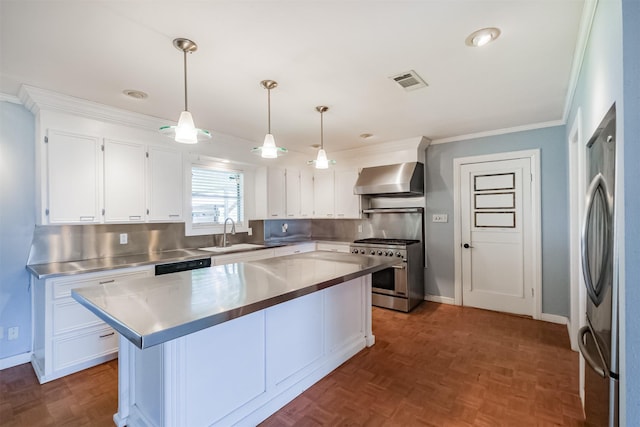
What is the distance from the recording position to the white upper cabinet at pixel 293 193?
4984mm

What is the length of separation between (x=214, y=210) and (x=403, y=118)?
277 cm

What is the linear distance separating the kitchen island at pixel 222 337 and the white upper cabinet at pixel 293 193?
2451mm

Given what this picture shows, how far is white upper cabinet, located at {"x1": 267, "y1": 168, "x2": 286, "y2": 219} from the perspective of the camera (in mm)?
4656

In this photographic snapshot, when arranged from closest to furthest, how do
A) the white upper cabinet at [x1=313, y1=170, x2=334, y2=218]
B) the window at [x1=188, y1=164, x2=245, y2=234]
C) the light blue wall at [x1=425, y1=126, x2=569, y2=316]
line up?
the light blue wall at [x1=425, y1=126, x2=569, y2=316], the window at [x1=188, y1=164, x2=245, y2=234], the white upper cabinet at [x1=313, y1=170, x2=334, y2=218]

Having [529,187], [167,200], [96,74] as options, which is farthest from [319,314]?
[529,187]

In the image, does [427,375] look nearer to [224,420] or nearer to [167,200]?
[224,420]

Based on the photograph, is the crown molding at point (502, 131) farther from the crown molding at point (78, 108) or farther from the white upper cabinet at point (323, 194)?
the crown molding at point (78, 108)

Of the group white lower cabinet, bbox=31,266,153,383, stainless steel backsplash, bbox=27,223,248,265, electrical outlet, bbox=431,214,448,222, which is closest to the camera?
white lower cabinet, bbox=31,266,153,383

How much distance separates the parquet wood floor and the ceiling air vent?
7.97ft

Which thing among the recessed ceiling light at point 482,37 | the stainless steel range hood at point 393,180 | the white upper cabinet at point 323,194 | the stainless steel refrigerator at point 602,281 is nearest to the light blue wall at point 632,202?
the stainless steel refrigerator at point 602,281

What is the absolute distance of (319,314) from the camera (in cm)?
245

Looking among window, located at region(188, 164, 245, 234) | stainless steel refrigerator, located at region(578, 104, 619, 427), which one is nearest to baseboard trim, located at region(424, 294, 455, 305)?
stainless steel refrigerator, located at region(578, 104, 619, 427)

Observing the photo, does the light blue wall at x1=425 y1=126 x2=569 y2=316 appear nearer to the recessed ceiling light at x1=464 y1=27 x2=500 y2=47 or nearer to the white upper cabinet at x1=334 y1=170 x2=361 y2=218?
the white upper cabinet at x1=334 y1=170 x2=361 y2=218

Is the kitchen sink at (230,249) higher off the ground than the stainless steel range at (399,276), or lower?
higher
